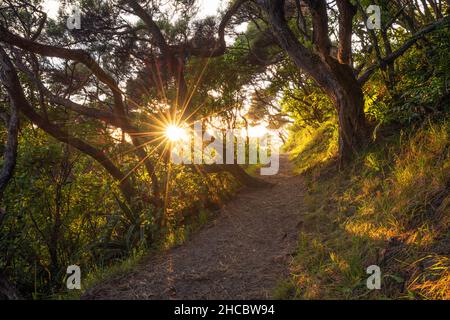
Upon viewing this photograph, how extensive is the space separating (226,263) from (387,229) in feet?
7.11

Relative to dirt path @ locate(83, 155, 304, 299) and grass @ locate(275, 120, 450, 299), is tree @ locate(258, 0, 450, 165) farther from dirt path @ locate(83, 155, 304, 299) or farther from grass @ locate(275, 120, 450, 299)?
dirt path @ locate(83, 155, 304, 299)

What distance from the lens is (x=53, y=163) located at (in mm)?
5594

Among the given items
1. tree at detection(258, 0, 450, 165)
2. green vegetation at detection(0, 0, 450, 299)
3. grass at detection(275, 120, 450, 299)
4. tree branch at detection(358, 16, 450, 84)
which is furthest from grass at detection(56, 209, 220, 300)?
tree branch at detection(358, 16, 450, 84)

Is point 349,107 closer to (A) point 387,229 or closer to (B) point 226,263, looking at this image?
(A) point 387,229

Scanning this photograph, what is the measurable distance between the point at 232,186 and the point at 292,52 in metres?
3.64

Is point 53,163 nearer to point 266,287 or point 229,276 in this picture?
point 229,276

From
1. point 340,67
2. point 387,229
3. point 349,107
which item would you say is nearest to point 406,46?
point 340,67

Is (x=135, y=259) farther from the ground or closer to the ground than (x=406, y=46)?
closer to the ground

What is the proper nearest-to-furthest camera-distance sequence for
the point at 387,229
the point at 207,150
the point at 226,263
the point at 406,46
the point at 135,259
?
the point at 387,229, the point at 226,263, the point at 135,259, the point at 406,46, the point at 207,150

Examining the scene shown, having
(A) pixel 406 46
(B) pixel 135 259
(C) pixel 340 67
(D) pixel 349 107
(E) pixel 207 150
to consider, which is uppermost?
(A) pixel 406 46

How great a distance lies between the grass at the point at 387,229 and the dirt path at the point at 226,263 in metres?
0.36

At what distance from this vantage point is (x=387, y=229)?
11.7ft

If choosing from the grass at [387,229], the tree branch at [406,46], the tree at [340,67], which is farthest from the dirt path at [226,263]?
the tree branch at [406,46]

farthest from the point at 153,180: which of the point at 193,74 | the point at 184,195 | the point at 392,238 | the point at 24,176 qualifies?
the point at 392,238
